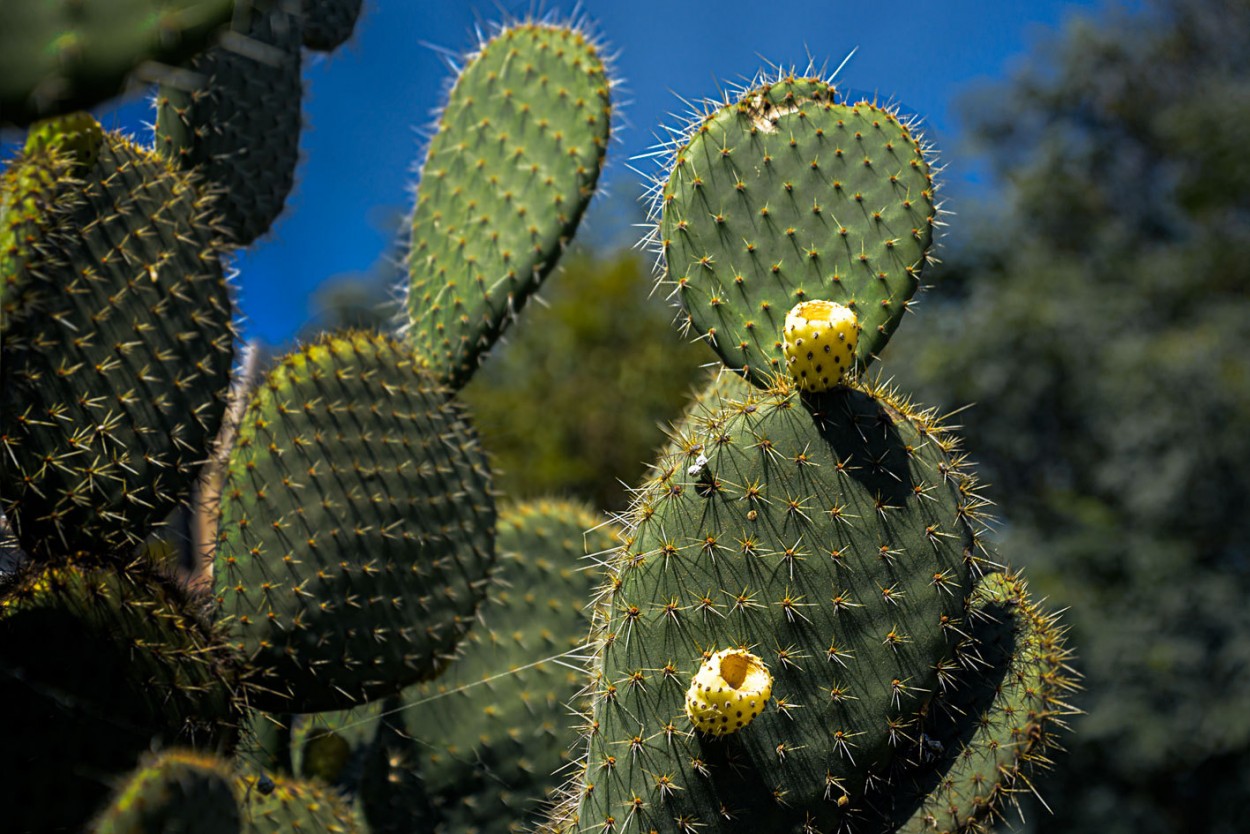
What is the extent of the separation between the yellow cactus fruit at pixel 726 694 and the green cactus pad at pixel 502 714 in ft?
2.74

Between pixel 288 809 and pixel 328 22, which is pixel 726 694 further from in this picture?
pixel 328 22

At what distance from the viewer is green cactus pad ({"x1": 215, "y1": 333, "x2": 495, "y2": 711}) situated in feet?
6.55

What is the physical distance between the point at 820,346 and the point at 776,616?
1.15 ft

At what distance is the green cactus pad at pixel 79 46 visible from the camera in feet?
Result: 3.42

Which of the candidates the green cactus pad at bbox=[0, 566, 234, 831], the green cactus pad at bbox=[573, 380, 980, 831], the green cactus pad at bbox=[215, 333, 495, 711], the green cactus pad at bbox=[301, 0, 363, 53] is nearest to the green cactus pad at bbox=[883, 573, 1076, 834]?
the green cactus pad at bbox=[573, 380, 980, 831]

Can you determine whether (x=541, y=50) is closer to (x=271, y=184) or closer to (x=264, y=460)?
(x=271, y=184)

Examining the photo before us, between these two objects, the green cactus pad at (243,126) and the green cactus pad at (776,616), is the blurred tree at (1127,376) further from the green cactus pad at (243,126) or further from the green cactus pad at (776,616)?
the green cactus pad at (776,616)

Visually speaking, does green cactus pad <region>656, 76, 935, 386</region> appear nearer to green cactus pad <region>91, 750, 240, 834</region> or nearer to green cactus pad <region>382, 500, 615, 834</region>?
green cactus pad <region>382, 500, 615, 834</region>

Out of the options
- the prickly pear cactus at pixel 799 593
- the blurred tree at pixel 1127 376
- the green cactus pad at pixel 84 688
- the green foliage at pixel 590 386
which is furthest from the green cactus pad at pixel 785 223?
the green foliage at pixel 590 386

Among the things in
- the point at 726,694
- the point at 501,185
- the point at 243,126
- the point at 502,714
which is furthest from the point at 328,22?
the point at 726,694

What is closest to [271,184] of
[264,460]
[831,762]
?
[264,460]

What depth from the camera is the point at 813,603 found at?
61.7 inches

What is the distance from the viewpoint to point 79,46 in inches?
41.4

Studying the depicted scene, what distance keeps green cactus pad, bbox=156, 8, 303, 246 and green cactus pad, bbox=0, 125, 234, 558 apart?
406mm
